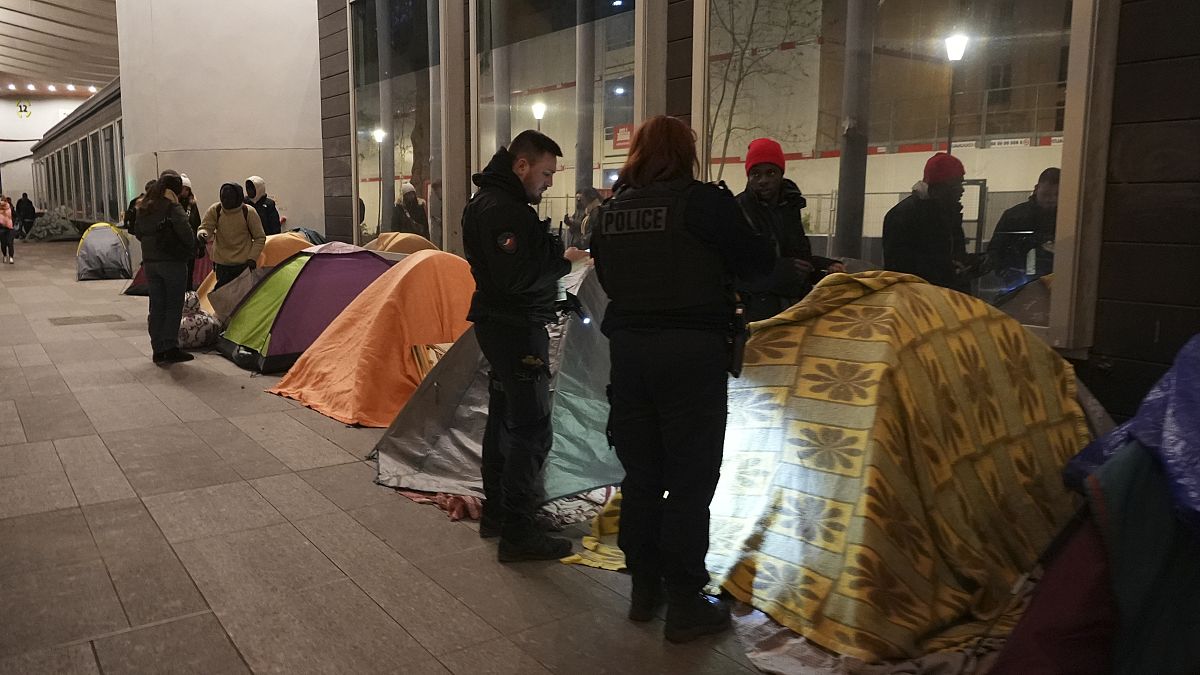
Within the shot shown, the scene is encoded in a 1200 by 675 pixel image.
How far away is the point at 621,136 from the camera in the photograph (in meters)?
5.90

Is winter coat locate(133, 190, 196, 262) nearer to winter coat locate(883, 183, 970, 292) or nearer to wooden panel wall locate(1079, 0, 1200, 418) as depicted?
winter coat locate(883, 183, 970, 292)

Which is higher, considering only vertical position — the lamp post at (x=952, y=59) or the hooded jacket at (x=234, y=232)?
the lamp post at (x=952, y=59)

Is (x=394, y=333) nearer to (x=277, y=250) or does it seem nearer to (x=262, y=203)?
(x=277, y=250)

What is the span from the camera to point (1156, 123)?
3.37m

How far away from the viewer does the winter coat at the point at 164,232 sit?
7.30 m

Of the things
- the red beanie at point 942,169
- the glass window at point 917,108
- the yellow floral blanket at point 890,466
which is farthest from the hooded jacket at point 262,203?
the yellow floral blanket at point 890,466

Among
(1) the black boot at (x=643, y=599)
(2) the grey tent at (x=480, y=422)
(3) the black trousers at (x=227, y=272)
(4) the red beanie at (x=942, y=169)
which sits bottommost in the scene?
(1) the black boot at (x=643, y=599)

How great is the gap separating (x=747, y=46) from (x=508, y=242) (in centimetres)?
237

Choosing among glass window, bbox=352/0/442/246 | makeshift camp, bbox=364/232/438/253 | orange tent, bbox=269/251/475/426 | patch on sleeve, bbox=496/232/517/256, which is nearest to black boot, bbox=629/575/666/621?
patch on sleeve, bbox=496/232/517/256

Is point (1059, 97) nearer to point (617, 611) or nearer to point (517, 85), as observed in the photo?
point (617, 611)

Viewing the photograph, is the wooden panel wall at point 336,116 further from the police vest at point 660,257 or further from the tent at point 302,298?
the police vest at point 660,257

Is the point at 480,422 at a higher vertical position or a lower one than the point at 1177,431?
lower

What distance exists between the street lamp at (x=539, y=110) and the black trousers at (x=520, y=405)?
366 cm

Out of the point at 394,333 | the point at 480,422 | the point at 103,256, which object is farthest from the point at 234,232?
the point at 103,256
